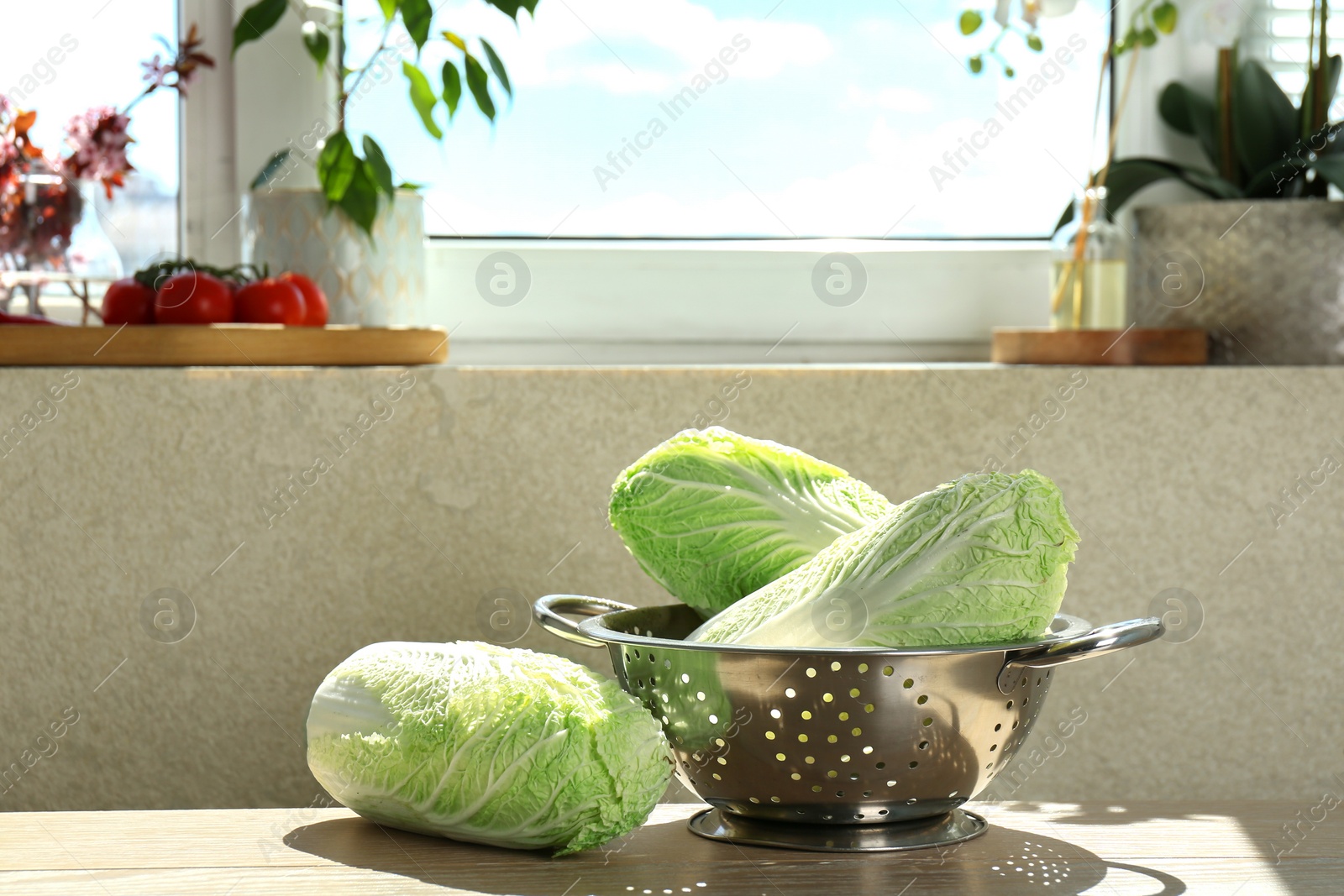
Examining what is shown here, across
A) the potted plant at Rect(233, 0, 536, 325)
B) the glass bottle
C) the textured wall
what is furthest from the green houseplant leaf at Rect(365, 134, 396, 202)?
the glass bottle

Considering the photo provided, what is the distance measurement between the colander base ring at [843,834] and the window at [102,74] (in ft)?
3.01

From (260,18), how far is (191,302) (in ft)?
0.96

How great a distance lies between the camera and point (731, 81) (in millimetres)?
1277

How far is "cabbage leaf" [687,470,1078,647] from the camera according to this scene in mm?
542

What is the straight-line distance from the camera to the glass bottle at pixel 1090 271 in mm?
1200

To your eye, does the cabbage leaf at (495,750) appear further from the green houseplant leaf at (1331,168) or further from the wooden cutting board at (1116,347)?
the green houseplant leaf at (1331,168)

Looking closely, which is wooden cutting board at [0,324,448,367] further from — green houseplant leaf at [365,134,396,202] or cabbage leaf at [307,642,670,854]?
cabbage leaf at [307,642,670,854]

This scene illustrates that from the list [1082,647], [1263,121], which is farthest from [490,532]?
[1263,121]

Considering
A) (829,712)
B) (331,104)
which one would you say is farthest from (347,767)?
(331,104)

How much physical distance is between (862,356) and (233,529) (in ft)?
2.16

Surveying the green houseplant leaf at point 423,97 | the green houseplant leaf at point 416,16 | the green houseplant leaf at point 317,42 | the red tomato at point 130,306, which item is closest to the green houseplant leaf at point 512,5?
the green houseplant leaf at point 416,16

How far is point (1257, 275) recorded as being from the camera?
1.13m

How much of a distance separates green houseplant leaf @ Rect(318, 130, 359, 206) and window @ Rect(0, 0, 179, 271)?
24 centimetres

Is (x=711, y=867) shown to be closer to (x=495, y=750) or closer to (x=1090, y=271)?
(x=495, y=750)
